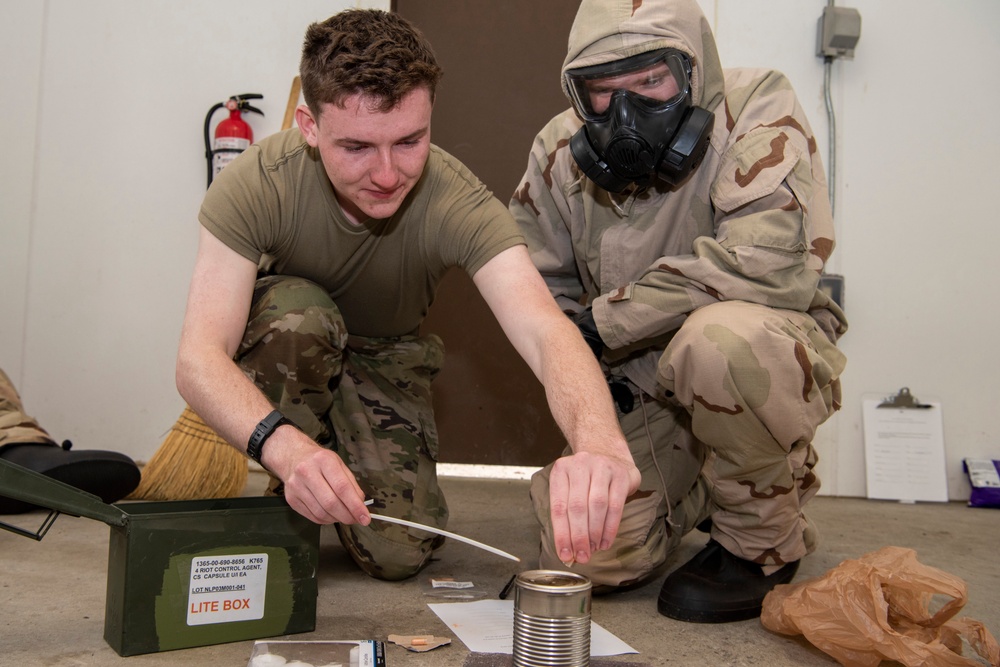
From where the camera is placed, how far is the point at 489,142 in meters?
3.02

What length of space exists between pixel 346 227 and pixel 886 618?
1.18 metres

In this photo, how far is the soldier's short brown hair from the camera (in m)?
1.41

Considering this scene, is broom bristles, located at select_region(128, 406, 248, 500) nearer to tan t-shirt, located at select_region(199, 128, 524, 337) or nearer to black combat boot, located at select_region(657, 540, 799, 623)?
tan t-shirt, located at select_region(199, 128, 524, 337)

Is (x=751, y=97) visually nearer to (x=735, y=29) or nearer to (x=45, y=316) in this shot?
(x=735, y=29)

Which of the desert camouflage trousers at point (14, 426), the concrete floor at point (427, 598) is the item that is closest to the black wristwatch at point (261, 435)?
the concrete floor at point (427, 598)

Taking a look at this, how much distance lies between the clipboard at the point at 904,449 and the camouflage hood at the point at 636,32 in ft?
5.61

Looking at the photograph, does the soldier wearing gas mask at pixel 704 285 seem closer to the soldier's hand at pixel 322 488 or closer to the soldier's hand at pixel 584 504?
the soldier's hand at pixel 584 504

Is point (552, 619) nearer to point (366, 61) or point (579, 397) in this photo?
point (579, 397)

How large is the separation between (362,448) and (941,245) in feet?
7.32

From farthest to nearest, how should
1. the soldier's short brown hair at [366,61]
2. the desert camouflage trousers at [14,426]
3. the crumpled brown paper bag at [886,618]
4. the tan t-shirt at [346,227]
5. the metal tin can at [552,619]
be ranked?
the desert camouflage trousers at [14,426] → the tan t-shirt at [346,227] → the soldier's short brown hair at [366,61] → the crumpled brown paper bag at [886,618] → the metal tin can at [552,619]

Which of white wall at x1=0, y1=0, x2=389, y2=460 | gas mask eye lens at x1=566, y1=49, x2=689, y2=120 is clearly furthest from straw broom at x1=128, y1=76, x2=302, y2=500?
gas mask eye lens at x1=566, y1=49, x2=689, y2=120

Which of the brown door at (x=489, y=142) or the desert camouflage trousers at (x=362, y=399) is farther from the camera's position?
the brown door at (x=489, y=142)

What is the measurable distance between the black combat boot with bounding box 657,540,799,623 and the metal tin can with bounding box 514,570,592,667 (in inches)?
21.6

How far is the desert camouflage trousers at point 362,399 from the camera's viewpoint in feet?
5.25
